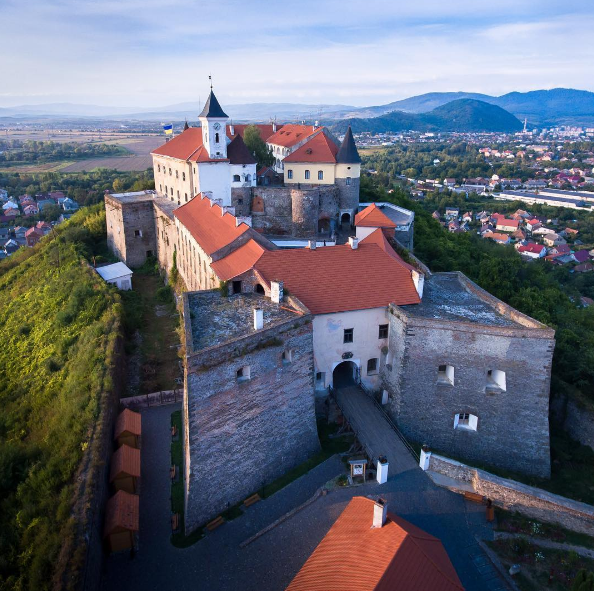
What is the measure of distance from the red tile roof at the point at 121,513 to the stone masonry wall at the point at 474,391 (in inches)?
393

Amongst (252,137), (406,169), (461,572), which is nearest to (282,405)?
(461,572)

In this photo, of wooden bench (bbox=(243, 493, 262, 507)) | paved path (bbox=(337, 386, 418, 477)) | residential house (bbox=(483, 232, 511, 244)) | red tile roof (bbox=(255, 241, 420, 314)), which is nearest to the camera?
wooden bench (bbox=(243, 493, 262, 507))

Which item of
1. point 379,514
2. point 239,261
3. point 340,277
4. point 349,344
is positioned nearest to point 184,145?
point 239,261

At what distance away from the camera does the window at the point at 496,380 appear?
60.5 feet

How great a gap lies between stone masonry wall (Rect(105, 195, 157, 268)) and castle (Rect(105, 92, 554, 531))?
13178 mm

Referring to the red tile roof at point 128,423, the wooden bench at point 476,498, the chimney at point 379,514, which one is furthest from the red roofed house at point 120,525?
the wooden bench at point 476,498

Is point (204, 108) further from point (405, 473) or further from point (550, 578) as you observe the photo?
point (550, 578)

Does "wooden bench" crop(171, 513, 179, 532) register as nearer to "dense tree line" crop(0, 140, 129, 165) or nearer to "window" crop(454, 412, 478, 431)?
"window" crop(454, 412, 478, 431)

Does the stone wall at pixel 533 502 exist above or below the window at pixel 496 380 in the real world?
below

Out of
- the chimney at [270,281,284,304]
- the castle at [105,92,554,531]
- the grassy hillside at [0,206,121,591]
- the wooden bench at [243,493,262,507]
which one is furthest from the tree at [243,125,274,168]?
the wooden bench at [243,493,262,507]

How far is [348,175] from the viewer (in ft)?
112

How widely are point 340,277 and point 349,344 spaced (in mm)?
2800

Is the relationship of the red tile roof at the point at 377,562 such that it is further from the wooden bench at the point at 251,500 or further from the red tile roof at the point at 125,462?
the red tile roof at the point at 125,462

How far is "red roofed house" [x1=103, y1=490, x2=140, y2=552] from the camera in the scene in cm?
1402
